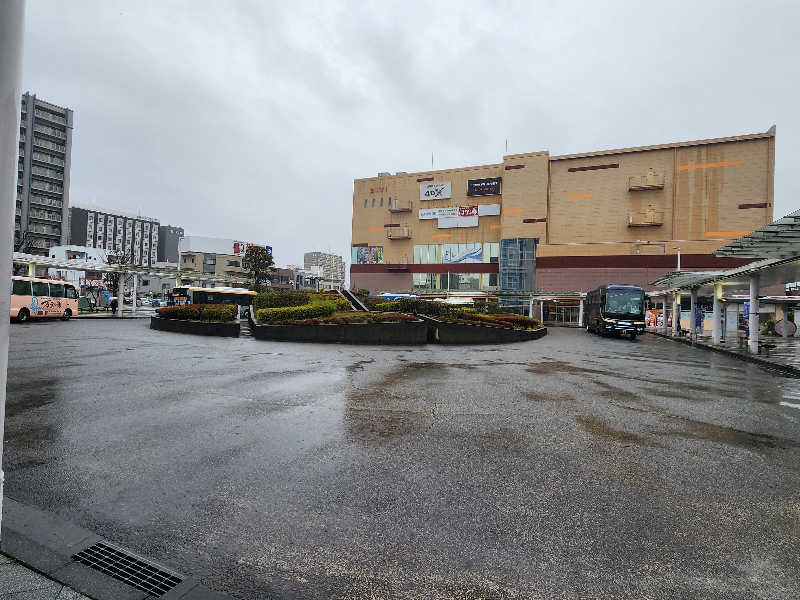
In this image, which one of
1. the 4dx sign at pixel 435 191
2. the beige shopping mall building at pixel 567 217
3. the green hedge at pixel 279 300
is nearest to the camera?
the green hedge at pixel 279 300

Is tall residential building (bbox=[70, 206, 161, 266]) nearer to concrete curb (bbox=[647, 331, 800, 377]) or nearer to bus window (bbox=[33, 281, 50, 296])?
bus window (bbox=[33, 281, 50, 296])

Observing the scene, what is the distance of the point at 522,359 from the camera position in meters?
14.8

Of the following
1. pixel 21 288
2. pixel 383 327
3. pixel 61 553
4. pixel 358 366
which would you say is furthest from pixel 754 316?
pixel 21 288

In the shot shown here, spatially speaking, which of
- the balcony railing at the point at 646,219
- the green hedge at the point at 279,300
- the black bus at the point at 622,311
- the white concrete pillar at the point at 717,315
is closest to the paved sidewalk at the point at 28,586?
the green hedge at the point at 279,300

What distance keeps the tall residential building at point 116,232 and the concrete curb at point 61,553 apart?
147490mm

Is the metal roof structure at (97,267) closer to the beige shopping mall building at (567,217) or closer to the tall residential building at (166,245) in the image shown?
the beige shopping mall building at (567,217)

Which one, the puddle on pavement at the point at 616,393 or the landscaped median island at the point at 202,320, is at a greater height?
the landscaped median island at the point at 202,320

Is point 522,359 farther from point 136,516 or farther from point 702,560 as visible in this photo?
point 136,516

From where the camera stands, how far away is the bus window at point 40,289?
1090 inches

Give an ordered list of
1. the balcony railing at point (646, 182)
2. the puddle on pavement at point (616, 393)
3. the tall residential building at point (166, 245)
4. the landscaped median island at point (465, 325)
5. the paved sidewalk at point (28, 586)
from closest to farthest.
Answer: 1. the paved sidewalk at point (28, 586)
2. the puddle on pavement at point (616, 393)
3. the landscaped median island at point (465, 325)
4. the balcony railing at point (646, 182)
5. the tall residential building at point (166, 245)

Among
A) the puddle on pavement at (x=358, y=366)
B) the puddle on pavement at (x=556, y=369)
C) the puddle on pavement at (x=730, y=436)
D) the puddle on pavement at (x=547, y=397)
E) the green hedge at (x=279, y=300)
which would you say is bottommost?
the puddle on pavement at (x=358, y=366)

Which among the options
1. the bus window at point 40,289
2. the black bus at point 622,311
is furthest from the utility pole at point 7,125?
the bus window at point 40,289

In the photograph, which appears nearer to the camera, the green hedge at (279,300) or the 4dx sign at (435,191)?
the green hedge at (279,300)

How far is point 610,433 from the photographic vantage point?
5.98 meters
